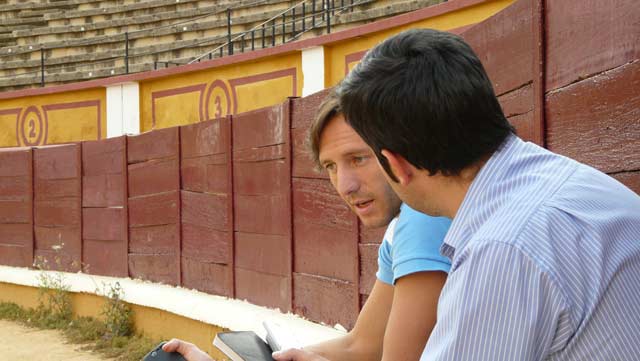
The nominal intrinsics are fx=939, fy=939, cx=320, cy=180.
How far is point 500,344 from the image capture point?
41.1 inches

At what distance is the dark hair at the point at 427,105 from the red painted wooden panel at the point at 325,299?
3.54 meters

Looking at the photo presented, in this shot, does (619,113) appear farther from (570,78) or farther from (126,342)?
(126,342)

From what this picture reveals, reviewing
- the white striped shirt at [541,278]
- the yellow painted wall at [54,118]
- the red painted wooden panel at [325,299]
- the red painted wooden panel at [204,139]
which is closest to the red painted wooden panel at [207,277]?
the red painted wooden panel at [204,139]

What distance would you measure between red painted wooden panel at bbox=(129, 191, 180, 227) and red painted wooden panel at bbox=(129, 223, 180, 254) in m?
0.05

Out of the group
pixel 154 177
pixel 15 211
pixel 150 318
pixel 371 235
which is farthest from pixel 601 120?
pixel 15 211

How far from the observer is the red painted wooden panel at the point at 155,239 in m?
7.47

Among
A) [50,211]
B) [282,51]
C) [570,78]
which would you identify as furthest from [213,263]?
[570,78]

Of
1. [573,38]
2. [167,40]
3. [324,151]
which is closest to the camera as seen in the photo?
[324,151]

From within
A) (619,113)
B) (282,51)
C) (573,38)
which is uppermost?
(282,51)

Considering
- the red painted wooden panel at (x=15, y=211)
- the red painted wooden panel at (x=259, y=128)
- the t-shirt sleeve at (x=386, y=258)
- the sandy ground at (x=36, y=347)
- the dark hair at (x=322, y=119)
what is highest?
the red painted wooden panel at (x=259, y=128)

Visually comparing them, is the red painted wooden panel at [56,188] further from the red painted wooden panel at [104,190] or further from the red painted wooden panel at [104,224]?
the red painted wooden panel at [104,224]

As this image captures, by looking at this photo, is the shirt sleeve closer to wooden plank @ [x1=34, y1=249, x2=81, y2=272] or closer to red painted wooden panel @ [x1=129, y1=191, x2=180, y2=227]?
red painted wooden panel @ [x1=129, y1=191, x2=180, y2=227]

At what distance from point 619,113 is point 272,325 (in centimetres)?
92

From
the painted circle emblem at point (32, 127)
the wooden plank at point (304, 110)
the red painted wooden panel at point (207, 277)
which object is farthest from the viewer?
the painted circle emblem at point (32, 127)
